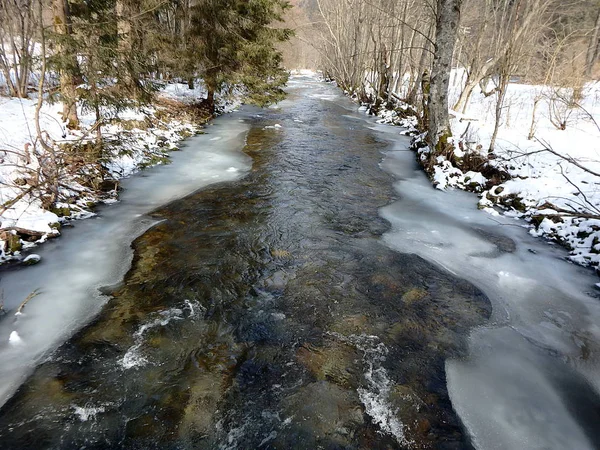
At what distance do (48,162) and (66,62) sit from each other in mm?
1966

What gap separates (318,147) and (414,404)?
10.7 metres

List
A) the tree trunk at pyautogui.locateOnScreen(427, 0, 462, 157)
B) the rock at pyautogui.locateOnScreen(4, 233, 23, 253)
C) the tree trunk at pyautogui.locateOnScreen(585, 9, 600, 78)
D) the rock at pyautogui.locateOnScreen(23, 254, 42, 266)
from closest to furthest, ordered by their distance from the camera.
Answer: the rock at pyautogui.locateOnScreen(23, 254, 42, 266), the rock at pyautogui.locateOnScreen(4, 233, 23, 253), the tree trunk at pyautogui.locateOnScreen(427, 0, 462, 157), the tree trunk at pyautogui.locateOnScreen(585, 9, 600, 78)

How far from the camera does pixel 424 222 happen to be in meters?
7.29

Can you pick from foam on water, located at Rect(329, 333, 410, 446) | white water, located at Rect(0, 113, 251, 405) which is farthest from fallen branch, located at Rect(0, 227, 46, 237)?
foam on water, located at Rect(329, 333, 410, 446)

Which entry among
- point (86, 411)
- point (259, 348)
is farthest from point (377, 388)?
point (86, 411)

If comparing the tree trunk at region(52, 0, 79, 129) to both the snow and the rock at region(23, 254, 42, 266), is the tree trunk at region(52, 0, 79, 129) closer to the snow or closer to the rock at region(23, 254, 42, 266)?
the rock at region(23, 254, 42, 266)

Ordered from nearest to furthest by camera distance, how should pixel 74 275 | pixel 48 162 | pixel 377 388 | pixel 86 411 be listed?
1. pixel 86 411
2. pixel 377 388
3. pixel 74 275
4. pixel 48 162

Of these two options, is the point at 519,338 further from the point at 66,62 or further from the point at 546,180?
the point at 66,62

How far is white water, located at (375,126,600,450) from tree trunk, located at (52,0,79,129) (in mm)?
7010

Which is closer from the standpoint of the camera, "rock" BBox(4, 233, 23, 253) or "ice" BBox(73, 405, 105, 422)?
"ice" BBox(73, 405, 105, 422)

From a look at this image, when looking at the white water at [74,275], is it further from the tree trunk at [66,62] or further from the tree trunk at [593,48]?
the tree trunk at [593,48]

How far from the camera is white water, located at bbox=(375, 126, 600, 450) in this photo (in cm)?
313

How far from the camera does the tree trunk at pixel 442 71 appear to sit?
31.5 ft

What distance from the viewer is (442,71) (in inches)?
400
